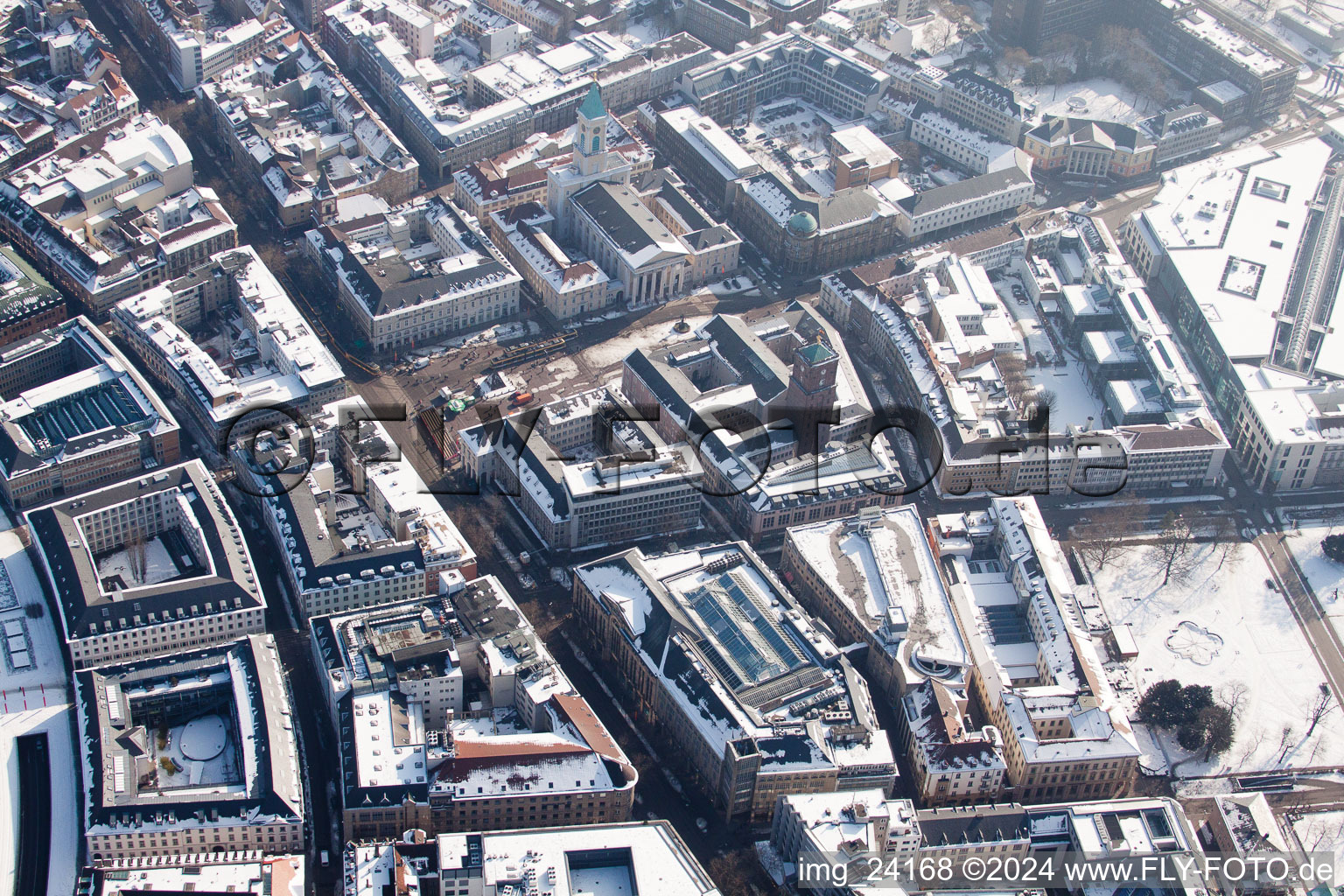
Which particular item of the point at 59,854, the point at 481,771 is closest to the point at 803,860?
the point at 481,771

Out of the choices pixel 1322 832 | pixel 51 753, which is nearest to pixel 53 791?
pixel 51 753

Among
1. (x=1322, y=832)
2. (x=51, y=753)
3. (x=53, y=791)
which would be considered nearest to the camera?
(x=53, y=791)

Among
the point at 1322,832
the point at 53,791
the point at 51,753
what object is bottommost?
the point at 53,791

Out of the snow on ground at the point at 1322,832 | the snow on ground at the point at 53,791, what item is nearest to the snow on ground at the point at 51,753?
the snow on ground at the point at 53,791

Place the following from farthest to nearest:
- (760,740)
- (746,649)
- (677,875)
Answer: (746,649)
(760,740)
(677,875)

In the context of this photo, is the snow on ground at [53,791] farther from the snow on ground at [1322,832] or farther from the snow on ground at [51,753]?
the snow on ground at [1322,832]

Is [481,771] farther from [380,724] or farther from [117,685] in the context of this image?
[117,685]

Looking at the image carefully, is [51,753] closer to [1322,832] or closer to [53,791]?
[53,791]

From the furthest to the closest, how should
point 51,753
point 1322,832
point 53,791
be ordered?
point 1322,832 → point 51,753 → point 53,791
